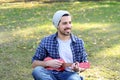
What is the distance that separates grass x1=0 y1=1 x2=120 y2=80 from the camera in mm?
5820

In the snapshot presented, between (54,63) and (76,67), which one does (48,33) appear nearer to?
(54,63)

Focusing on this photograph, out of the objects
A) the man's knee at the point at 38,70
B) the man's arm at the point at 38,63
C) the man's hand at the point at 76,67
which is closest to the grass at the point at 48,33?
the man's arm at the point at 38,63

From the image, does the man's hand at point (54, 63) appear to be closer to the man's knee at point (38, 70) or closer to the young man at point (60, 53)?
the young man at point (60, 53)

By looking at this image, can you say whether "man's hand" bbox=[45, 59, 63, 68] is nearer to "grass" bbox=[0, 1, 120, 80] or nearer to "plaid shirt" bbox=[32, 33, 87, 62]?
"plaid shirt" bbox=[32, 33, 87, 62]

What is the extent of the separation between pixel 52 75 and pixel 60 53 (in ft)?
0.96

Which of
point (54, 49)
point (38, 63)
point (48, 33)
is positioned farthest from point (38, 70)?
point (48, 33)

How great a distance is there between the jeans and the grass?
1.44 meters

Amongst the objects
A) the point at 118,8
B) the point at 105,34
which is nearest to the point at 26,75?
the point at 105,34

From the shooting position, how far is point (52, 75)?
4.00m

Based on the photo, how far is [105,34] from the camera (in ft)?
29.0

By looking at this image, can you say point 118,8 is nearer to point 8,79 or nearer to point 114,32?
point 114,32

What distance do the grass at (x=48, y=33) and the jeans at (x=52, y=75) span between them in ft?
4.73

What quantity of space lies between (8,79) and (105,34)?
412 centimetres

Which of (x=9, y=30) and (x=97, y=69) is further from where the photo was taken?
(x=9, y=30)
